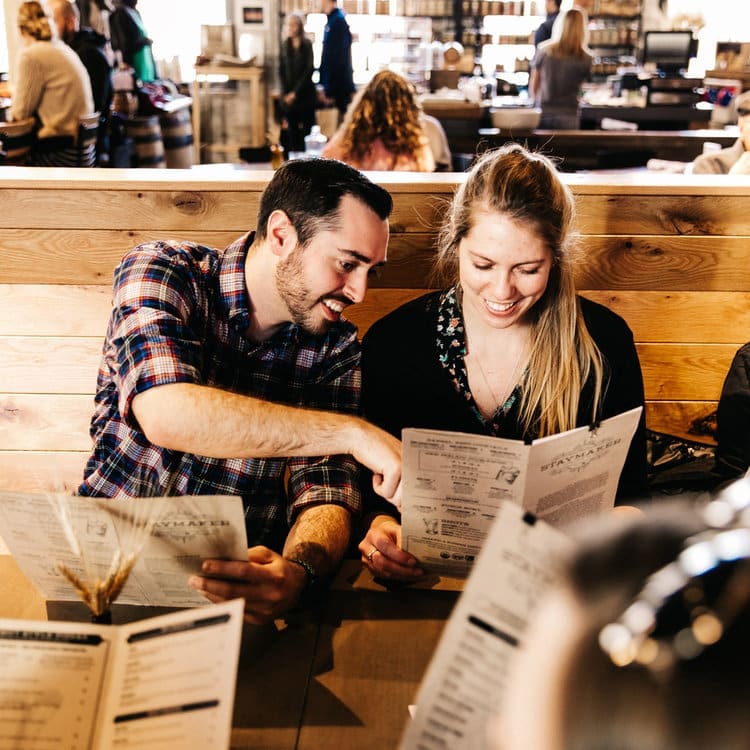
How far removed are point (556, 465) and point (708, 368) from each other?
120 centimetres

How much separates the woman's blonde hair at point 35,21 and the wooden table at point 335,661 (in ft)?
11.7

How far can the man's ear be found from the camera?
1.51m

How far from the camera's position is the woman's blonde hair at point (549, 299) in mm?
1583

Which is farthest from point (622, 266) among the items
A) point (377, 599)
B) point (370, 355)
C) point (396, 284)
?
point (377, 599)

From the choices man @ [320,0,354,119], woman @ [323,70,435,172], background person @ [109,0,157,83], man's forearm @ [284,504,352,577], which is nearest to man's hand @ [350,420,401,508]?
man's forearm @ [284,504,352,577]

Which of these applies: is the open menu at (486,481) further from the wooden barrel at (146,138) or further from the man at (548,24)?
the man at (548,24)

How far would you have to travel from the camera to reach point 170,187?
1.94m

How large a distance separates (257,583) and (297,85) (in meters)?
6.81

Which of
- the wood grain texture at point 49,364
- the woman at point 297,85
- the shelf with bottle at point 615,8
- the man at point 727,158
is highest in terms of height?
the shelf with bottle at point 615,8

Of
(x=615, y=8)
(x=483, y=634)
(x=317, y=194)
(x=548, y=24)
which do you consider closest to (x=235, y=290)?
(x=317, y=194)

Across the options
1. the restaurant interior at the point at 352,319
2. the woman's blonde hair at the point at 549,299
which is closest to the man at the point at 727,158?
the restaurant interior at the point at 352,319

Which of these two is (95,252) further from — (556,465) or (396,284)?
(556,465)

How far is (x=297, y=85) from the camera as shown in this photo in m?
7.21

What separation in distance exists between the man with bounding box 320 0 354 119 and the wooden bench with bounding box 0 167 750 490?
17.9ft
